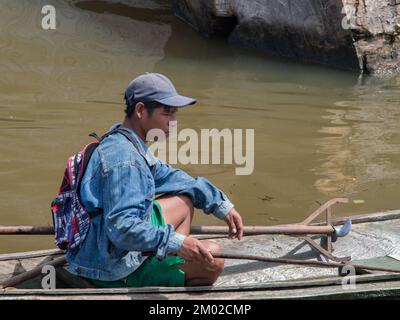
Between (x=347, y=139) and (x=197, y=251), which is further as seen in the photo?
(x=347, y=139)

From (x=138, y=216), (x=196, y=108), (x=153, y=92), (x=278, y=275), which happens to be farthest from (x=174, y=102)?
(x=196, y=108)

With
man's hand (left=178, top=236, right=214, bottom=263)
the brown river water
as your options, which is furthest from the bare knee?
the brown river water

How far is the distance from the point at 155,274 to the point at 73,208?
1.65 ft

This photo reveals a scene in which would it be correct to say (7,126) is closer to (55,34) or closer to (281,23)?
(55,34)

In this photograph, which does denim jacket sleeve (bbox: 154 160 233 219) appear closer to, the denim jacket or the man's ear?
the denim jacket

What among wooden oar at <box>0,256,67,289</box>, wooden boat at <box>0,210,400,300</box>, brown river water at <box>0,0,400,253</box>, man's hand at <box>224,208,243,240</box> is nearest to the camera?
wooden boat at <box>0,210,400,300</box>

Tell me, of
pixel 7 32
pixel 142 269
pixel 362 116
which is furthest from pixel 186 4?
pixel 142 269

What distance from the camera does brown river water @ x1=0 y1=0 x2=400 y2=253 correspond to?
6.39 metres

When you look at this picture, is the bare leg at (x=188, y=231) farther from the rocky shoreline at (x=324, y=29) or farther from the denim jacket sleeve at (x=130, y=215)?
the rocky shoreline at (x=324, y=29)

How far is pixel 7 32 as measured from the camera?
417 inches

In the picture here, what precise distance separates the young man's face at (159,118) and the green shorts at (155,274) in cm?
40

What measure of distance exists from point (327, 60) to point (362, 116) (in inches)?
77.6

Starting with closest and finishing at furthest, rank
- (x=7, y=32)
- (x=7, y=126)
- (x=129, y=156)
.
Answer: (x=129, y=156), (x=7, y=126), (x=7, y=32)

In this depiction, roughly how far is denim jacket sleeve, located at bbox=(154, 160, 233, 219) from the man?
14mm
